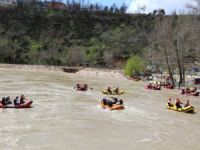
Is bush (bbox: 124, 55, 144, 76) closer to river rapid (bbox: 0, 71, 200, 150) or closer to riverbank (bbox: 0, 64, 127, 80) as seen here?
riverbank (bbox: 0, 64, 127, 80)

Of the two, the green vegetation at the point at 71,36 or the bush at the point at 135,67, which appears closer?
the bush at the point at 135,67

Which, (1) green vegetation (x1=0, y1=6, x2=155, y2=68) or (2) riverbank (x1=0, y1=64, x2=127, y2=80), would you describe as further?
(1) green vegetation (x1=0, y1=6, x2=155, y2=68)

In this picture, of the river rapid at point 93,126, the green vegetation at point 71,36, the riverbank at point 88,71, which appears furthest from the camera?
the green vegetation at point 71,36

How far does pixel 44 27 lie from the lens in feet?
425

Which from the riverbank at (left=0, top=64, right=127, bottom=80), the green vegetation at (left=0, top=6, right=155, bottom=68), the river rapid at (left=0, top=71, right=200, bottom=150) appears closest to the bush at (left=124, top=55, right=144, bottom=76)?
the riverbank at (left=0, top=64, right=127, bottom=80)

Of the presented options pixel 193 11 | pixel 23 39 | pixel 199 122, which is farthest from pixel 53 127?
pixel 23 39

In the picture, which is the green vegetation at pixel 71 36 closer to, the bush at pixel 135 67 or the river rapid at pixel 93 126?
the bush at pixel 135 67

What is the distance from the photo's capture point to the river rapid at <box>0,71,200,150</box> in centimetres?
2531

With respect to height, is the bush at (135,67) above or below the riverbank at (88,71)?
above

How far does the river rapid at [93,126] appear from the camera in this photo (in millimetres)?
25312

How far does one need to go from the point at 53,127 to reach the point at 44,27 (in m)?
103

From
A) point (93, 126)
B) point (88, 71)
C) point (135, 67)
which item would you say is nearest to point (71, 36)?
point (88, 71)

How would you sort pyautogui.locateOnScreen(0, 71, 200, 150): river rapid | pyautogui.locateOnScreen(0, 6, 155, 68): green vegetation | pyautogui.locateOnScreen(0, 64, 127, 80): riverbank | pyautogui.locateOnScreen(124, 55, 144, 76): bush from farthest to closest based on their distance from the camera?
1. pyautogui.locateOnScreen(0, 6, 155, 68): green vegetation
2. pyautogui.locateOnScreen(0, 64, 127, 80): riverbank
3. pyautogui.locateOnScreen(124, 55, 144, 76): bush
4. pyautogui.locateOnScreen(0, 71, 200, 150): river rapid

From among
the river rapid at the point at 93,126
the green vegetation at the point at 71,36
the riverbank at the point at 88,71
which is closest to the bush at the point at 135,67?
the riverbank at the point at 88,71
